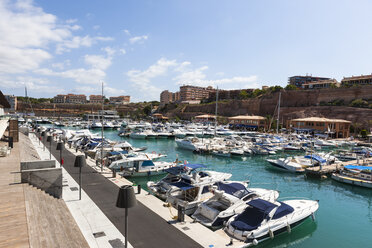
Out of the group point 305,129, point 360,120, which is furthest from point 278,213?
point 360,120

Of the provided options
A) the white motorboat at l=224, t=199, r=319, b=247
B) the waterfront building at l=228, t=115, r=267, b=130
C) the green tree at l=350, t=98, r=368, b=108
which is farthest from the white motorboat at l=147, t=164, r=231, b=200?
the green tree at l=350, t=98, r=368, b=108

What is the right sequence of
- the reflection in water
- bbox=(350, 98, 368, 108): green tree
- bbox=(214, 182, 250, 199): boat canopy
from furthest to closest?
1. bbox=(350, 98, 368, 108): green tree
2. bbox=(214, 182, 250, 199): boat canopy
3. the reflection in water

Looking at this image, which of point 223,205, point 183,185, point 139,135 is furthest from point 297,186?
point 139,135

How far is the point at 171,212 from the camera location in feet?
44.9

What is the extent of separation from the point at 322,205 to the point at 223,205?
11.1 m

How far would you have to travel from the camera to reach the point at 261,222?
13.1 meters

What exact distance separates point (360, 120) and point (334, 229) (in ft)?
256

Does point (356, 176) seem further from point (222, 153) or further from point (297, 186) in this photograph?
point (222, 153)

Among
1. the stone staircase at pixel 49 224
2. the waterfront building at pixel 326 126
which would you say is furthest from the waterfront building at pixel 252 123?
the stone staircase at pixel 49 224

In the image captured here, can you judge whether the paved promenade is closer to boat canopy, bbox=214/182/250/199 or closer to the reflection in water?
the reflection in water

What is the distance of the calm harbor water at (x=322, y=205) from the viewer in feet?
47.7

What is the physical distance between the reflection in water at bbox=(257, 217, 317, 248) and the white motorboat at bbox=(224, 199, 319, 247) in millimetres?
448

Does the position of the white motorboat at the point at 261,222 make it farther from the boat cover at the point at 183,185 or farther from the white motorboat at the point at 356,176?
the white motorboat at the point at 356,176

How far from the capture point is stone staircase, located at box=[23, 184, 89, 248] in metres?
8.49
